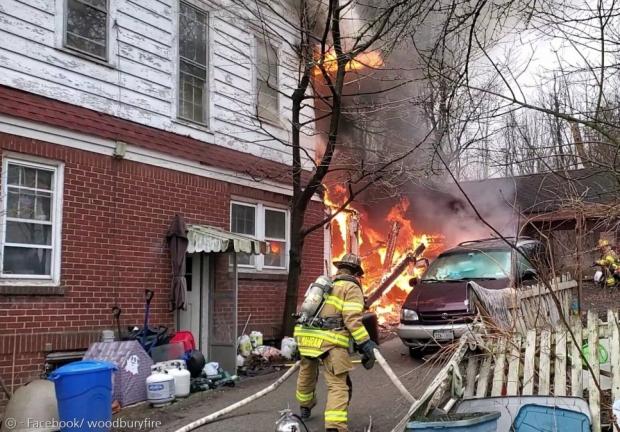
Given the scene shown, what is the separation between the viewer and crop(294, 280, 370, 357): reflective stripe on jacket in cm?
565

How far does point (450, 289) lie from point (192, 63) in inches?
222

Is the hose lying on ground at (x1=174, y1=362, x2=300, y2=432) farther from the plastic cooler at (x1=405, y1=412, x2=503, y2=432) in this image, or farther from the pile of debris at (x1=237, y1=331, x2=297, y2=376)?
the pile of debris at (x1=237, y1=331, x2=297, y2=376)

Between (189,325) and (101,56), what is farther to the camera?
(189,325)

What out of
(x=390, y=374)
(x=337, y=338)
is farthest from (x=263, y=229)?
(x=390, y=374)

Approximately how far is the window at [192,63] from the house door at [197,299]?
7.79 feet

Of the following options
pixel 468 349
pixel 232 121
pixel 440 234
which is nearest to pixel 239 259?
pixel 232 121

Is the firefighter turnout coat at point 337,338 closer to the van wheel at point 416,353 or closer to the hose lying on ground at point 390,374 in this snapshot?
the hose lying on ground at point 390,374

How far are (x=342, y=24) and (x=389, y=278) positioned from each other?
22.7 ft

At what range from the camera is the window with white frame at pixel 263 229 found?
10.8 metres

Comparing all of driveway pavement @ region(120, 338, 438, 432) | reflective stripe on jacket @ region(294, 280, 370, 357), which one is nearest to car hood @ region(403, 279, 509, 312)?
driveway pavement @ region(120, 338, 438, 432)

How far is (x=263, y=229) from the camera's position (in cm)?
1123

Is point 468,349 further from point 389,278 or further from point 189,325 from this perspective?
point 389,278

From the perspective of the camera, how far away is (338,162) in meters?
13.2

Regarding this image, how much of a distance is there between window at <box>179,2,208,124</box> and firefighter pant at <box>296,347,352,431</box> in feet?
17.4
